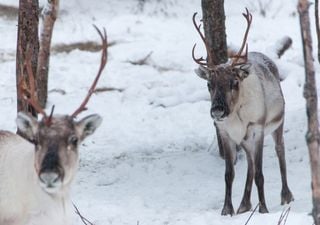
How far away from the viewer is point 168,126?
11.7 metres

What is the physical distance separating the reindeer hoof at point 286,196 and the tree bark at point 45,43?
12.1 ft

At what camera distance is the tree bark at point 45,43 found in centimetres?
1087

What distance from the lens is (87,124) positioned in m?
5.79

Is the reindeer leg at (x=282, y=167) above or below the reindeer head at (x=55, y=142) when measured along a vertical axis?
below

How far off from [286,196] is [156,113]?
372cm

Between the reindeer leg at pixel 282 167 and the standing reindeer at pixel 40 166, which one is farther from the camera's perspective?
the reindeer leg at pixel 282 167

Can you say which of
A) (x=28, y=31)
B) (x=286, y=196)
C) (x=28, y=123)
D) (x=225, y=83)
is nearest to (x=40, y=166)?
(x=28, y=123)

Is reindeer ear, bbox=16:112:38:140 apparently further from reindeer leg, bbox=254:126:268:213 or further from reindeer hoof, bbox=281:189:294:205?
reindeer hoof, bbox=281:189:294:205

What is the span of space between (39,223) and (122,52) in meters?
8.84

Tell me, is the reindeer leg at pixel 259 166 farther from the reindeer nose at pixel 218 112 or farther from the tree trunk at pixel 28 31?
the tree trunk at pixel 28 31

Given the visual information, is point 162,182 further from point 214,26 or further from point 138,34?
point 138,34

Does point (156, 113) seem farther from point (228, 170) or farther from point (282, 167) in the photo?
point (228, 170)

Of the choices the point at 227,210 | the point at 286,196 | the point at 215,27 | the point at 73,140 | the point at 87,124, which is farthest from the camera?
the point at 215,27

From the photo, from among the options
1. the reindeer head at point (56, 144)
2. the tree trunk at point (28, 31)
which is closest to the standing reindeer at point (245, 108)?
the tree trunk at point (28, 31)
